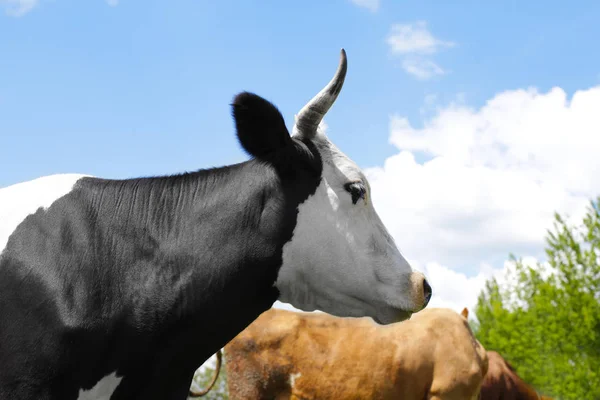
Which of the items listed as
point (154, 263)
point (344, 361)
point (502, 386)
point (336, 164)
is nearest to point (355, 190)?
point (336, 164)

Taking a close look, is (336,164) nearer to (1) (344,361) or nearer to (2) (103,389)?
(2) (103,389)

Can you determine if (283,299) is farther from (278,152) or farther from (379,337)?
(379,337)

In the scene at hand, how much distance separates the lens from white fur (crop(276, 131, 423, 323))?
3.44 meters

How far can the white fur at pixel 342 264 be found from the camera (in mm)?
3441

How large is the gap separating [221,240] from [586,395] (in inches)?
1057

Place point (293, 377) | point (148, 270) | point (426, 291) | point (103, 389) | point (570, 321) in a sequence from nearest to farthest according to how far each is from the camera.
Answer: point (103, 389) < point (148, 270) < point (426, 291) < point (293, 377) < point (570, 321)

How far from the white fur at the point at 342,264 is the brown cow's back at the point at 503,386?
1051cm

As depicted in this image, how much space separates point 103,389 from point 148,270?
0.56 meters

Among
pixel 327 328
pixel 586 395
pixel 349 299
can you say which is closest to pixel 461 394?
pixel 327 328

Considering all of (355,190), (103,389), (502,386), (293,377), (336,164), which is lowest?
(103,389)

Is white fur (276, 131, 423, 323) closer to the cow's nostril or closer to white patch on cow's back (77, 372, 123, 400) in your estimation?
the cow's nostril

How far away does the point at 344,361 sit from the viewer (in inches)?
420

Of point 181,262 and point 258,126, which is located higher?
point 258,126

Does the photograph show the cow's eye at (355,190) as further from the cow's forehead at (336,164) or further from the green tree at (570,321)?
the green tree at (570,321)
